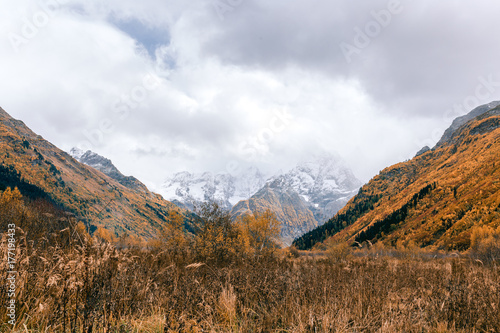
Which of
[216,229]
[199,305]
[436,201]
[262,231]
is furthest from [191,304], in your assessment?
[436,201]

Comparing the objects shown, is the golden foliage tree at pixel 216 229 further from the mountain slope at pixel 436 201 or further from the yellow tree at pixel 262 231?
the yellow tree at pixel 262 231


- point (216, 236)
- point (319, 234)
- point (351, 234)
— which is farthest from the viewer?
point (319, 234)

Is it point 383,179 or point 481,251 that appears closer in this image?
point 481,251

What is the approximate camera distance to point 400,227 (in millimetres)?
86312

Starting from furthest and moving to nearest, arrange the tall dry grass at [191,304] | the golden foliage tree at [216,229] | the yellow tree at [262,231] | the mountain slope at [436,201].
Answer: the mountain slope at [436,201], the yellow tree at [262,231], the golden foliage tree at [216,229], the tall dry grass at [191,304]

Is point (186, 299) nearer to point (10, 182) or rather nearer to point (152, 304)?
point (152, 304)

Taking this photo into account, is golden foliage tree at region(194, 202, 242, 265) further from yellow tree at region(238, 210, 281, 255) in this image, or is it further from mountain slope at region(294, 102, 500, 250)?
yellow tree at region(238, 210, 281, 255)

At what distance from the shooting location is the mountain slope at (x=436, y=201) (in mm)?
59844

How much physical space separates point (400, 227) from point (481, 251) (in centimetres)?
7135

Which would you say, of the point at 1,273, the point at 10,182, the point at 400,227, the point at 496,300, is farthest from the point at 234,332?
the point at 10,182

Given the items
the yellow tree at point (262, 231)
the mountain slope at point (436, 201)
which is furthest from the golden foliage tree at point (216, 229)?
the yellow tree at point (262, 231)

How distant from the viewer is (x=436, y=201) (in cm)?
8512

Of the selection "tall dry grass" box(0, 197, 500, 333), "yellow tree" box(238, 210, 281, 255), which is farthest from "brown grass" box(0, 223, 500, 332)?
"yellow tree" box(238, 210, 281, 255)

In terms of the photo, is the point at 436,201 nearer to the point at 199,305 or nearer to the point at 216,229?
the point at 216,229
